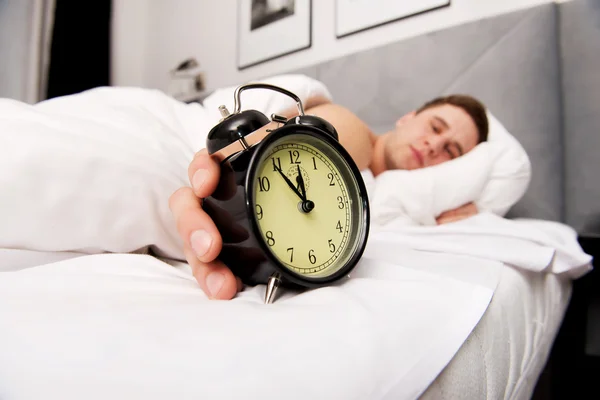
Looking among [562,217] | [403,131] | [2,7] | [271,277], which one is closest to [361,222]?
[271,277]

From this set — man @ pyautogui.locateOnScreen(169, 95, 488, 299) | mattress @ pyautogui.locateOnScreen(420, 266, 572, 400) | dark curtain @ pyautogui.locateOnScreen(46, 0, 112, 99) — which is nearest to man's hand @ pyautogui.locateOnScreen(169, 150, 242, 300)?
mattress @ pyautogui.locateOnScreen(420, 266, 572, 400)

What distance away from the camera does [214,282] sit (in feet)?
1.45

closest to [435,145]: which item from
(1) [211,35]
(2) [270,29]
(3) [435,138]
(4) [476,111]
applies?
(3) [435,138]

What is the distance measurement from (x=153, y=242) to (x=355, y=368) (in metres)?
0.42

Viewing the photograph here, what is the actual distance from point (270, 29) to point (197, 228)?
223cm

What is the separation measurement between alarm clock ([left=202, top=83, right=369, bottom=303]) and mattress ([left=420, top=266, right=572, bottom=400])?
165 mm

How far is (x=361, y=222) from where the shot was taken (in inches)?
20.5

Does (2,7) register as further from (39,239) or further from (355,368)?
(355,368)

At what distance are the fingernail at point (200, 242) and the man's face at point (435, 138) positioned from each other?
1021 mm

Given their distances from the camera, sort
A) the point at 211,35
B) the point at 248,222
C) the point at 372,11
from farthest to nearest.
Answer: the point at 211,35 < the point at 372,11 < the point at 248,222

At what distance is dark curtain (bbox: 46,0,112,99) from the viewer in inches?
112

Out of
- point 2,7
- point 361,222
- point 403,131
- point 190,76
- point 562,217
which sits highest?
point 2,7

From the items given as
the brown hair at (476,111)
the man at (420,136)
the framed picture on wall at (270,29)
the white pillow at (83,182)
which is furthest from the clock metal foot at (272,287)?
the framed picture on wall at (270,29)

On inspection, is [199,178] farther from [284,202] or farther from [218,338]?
[218,338]
